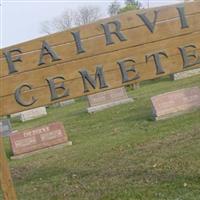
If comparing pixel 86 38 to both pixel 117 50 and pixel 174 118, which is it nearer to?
A: pixel 117 50

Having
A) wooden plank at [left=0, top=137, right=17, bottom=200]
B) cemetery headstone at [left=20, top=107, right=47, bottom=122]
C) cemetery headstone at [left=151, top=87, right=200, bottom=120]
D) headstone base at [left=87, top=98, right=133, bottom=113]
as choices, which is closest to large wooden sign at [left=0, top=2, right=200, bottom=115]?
wooden plank at [left=0, top=137, right=17, bottom=200]

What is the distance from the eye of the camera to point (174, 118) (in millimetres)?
13164

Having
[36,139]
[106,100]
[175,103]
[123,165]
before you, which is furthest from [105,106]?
[123,165]

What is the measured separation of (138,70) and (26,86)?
1.23 meters

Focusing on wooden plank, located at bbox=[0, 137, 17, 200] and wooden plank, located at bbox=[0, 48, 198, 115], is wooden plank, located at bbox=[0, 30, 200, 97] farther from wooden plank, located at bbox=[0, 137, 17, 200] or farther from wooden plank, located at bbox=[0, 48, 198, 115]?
wooden plank, located at bbox=[0, 137, 17, 200]

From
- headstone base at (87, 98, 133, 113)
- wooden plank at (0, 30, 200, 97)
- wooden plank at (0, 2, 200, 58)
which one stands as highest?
wooden plank at (0, 2, 200, 58)

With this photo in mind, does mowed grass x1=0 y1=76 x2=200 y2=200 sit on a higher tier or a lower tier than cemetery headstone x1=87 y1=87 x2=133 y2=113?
higher

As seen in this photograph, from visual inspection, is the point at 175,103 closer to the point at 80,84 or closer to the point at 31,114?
the point at 80,84

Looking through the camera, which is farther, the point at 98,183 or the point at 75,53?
the point at 98,183

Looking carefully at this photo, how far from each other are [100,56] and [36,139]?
25.5 feet

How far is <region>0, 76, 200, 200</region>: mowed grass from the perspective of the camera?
7.32m

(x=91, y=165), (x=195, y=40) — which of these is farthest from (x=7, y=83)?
(x=91, y=165)

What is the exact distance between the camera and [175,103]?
1372cm

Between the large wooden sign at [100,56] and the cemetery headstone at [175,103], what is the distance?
26.1 ft
